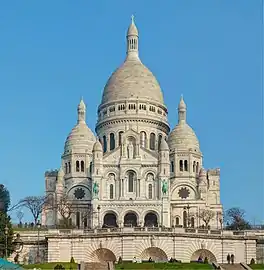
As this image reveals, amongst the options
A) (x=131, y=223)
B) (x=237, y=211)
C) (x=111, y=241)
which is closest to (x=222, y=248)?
(x=111, y=241)

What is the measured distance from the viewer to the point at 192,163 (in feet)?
353

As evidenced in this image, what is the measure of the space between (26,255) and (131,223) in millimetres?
29057

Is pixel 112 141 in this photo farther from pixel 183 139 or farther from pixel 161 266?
pixel 161 266

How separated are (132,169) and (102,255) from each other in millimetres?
33147

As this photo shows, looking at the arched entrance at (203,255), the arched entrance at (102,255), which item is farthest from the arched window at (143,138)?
the arched entrance at (102,255)

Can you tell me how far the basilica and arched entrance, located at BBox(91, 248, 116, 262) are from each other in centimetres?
2549

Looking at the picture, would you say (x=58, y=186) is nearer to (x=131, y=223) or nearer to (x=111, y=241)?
(x=131, y=223)

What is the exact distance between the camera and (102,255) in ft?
227

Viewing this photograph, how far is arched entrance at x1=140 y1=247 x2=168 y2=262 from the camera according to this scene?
68312 mm

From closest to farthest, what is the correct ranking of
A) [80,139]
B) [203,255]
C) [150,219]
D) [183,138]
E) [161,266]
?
[161,266] → [203,255] → [150,219] → [183,138] → [80,139]

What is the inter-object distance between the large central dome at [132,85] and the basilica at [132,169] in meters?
0.14

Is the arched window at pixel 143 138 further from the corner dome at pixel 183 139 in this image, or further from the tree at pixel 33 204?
the tree at pixel 33 204

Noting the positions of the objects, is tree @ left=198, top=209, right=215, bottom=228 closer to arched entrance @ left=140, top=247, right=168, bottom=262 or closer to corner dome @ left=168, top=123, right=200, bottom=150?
corner dome @ left=168, top=123, right=200, bottom=150

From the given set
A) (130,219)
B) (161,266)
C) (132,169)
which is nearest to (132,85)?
(132,169)
